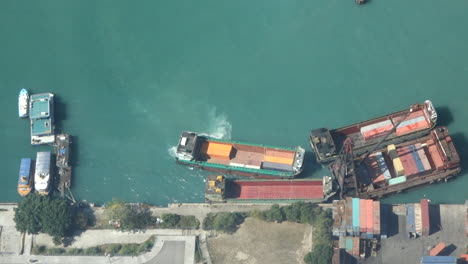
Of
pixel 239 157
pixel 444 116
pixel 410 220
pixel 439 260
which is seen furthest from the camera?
pixel 444 116

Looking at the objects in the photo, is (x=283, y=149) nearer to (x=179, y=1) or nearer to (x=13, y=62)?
(x=179, y=1)

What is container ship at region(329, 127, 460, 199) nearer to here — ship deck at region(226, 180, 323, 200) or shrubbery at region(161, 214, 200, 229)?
ship deck at region(226, 180, 323, 200)

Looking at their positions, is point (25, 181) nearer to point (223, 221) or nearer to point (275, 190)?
point (223, 221)

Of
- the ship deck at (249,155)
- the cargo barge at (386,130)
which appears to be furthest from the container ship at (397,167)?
the ship deck at (249,155)

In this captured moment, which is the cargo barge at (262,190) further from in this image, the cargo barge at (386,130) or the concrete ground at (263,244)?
the cargo barge at (386,130)

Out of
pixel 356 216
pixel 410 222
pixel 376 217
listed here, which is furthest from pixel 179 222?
pixel 410 222

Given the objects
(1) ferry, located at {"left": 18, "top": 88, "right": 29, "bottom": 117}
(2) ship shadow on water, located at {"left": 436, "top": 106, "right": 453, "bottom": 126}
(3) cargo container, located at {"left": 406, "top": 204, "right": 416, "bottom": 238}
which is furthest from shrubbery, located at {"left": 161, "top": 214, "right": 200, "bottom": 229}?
(2) ship shadow on water, located at {"left": 436, "top": 106, "right": 453, "bottom": 126}

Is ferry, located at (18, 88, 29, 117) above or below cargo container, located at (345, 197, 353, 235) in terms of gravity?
above
